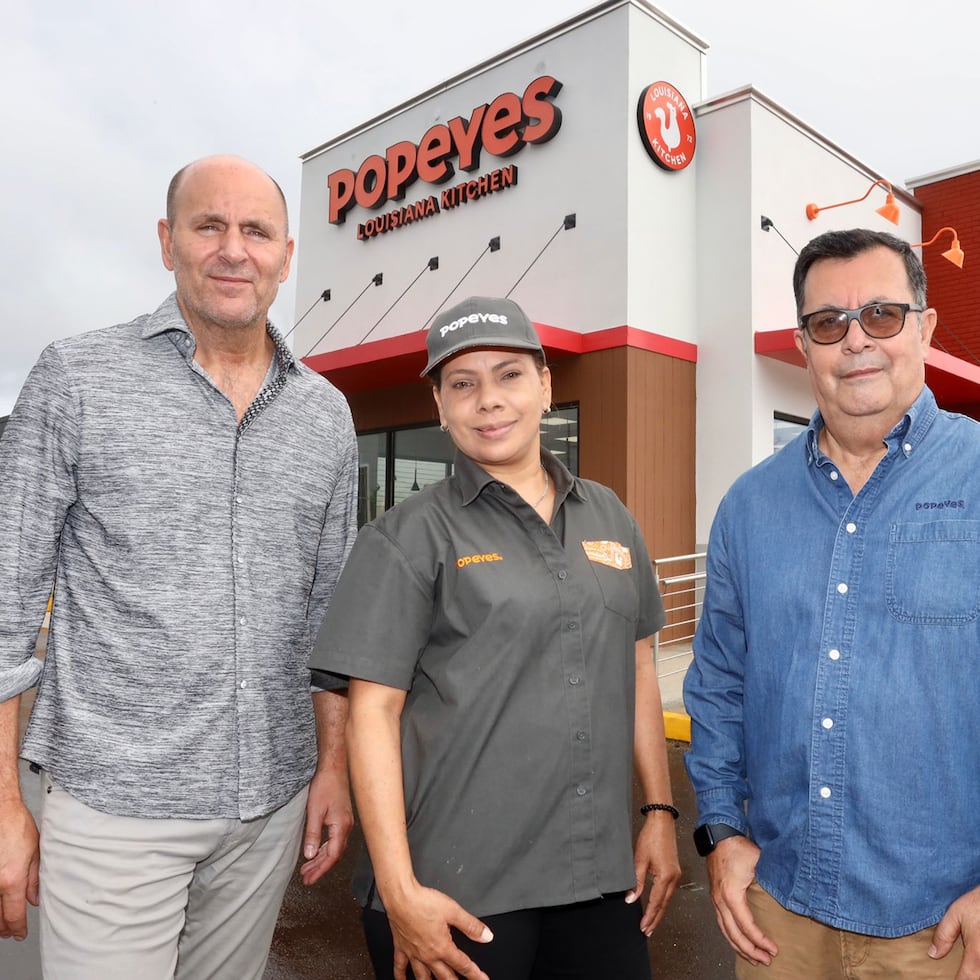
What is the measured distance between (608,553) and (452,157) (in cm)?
1179

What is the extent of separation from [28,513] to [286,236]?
39.8 inches

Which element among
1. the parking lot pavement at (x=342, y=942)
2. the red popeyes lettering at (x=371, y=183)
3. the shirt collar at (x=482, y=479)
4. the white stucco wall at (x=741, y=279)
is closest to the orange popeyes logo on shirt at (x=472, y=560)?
the shirt collar at (x=482, y=479)

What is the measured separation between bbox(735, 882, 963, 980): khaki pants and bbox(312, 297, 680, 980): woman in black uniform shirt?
32 cm

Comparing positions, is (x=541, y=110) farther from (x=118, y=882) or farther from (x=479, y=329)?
(x=118, y=882)

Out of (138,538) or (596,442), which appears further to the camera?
(596,442)

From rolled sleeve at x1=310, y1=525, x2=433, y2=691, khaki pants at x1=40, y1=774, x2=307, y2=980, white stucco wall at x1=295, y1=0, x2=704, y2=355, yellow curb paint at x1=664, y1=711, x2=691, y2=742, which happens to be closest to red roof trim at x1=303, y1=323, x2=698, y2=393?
white stucco wall at x1=295, y1=0, x2=704, y2=355

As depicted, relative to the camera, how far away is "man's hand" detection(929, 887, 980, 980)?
1810 millimetres

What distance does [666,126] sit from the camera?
35.3 ft

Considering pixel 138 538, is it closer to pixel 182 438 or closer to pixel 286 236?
pixel 182 438

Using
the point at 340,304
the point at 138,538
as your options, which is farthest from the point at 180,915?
the point at 340,304

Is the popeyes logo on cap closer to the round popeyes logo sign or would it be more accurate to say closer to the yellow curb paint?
the yellow curb paint

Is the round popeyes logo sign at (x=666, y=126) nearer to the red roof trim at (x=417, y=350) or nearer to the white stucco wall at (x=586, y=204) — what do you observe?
the white stucco wall at (x=586, y=204)

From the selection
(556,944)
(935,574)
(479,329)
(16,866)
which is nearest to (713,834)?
(556,944)

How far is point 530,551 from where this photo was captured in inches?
81.4
